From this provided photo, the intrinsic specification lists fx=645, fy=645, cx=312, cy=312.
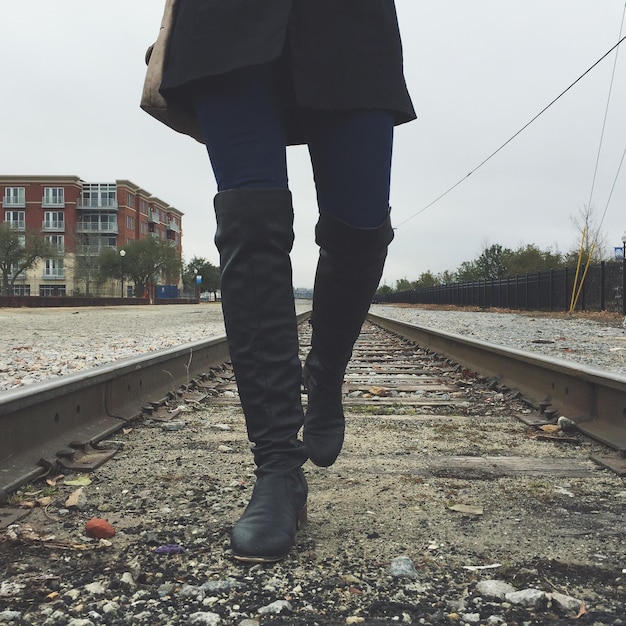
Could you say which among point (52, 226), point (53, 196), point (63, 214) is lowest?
point (52, 226)

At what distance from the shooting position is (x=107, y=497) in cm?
184

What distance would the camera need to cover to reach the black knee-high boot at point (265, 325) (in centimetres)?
156

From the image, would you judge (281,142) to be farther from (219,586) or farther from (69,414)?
(69,414)

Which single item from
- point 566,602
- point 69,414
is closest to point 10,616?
point 566,602

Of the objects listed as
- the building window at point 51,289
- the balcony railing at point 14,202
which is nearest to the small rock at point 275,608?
the building window at point 51,289

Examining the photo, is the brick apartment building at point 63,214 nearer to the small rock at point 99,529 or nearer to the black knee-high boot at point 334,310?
the black knee-high boot at point 334,310

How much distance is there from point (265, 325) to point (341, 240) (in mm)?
320

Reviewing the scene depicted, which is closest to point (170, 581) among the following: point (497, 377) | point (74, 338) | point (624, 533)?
point (624, 533)

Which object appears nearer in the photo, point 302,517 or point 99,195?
point 302,517

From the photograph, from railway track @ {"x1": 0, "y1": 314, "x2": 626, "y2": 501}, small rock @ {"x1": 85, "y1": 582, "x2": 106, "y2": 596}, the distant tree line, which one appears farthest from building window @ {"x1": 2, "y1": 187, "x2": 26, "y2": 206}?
small rock @ {"x1": 85, "y1": 582, "x2": 106, "y2": 596}

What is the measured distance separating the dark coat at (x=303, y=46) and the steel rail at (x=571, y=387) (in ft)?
4.79

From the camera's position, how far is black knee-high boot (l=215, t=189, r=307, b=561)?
156cm

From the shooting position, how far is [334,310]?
1.87 meters

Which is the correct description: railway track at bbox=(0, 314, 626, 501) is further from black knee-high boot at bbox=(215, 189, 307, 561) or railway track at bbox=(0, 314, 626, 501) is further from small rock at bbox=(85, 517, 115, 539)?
black knee-high boot at bbox=(215, 189, 307, 561)
